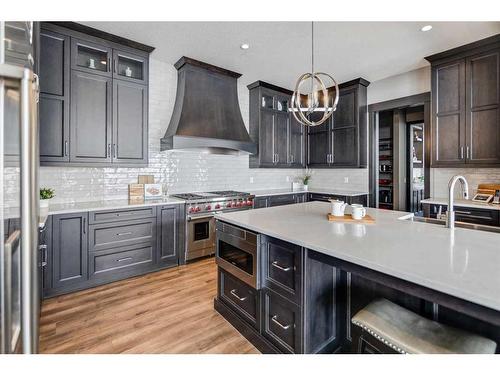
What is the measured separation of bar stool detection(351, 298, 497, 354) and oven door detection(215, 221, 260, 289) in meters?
0.75

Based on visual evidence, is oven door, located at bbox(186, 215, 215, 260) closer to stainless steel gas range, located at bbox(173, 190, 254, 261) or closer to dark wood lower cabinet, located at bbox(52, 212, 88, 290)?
stainless steel gas range, located at bbox(173, 190, 254, 261)

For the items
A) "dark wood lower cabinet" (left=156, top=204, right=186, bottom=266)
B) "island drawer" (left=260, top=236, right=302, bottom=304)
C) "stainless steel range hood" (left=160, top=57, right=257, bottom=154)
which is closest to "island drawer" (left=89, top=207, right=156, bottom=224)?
"dark wood lower cabinet" (left=156, top=204, right=186, bottom=266)

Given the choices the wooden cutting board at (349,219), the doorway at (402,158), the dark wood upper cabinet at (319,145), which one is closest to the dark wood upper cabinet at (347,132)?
the dark wood upper cabinet at (319,145)

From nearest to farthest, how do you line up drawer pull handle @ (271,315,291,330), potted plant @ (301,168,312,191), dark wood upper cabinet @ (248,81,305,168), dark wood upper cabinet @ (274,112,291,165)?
drawer pull handle @ (271,315,291,330), dark wood upper cabinet @ (248,81,305,168), dark wood upper cabinet @ (274,112,291,165), potted plant @ (301,168,312,191)

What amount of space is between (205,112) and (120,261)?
231 centimetres

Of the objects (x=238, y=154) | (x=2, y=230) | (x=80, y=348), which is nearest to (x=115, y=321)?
(x=80, y=348)

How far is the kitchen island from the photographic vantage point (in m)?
1.00

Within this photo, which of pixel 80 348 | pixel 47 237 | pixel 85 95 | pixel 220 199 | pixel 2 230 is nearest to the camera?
pixel 2 230

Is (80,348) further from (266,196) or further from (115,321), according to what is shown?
(266,196)

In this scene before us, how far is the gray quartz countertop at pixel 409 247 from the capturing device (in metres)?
0.95

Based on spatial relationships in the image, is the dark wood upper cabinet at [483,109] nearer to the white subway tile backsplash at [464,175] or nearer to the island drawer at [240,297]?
the white subway tile backsplash at [464,175]

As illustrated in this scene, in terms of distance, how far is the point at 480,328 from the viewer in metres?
1.27

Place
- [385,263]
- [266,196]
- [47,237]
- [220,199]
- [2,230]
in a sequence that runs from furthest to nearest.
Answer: [266,196]
[220,199]
[47,237]
[385,263]
[2,230]

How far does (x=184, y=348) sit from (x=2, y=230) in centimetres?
152
